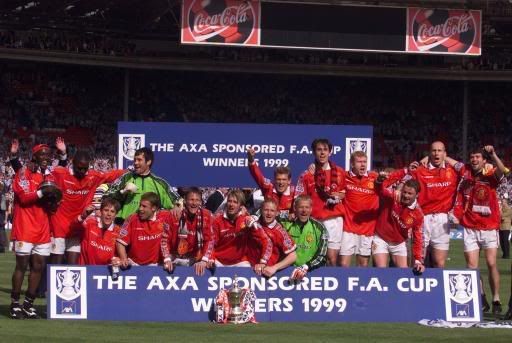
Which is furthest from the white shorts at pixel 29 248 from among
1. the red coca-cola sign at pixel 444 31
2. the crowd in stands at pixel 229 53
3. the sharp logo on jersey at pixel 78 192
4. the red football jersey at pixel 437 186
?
the crowd in stands at pixel 229 53

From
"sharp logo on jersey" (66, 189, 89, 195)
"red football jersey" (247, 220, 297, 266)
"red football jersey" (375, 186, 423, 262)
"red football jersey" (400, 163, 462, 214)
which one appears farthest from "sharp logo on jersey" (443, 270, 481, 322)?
"sharp logo on jersey" (66, 189, 89, 195)

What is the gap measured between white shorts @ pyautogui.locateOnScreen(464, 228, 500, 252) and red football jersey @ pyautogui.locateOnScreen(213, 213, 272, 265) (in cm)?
279

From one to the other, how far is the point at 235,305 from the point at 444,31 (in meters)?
24.9

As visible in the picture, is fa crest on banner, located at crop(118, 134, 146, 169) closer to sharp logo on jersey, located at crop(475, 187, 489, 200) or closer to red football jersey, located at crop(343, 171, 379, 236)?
red football jersey, located at crop(343, 171, 379, 236)

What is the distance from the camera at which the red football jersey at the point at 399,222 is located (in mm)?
13148

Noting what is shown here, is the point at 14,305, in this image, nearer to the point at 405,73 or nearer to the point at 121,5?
the point at 121,5

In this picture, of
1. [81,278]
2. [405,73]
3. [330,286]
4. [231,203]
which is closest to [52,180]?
[81,278]

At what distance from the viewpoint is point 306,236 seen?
41.9ft

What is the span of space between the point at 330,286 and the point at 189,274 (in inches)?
Answer: 62.8

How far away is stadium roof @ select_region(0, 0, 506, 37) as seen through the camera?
1550 inches

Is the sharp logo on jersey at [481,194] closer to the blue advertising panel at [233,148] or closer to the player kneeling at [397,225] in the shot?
the player kneeling at [397,225]

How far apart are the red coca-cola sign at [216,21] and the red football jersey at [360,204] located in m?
20.9

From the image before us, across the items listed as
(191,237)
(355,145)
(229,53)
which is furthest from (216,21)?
(191,237)

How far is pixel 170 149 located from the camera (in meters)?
16.5
